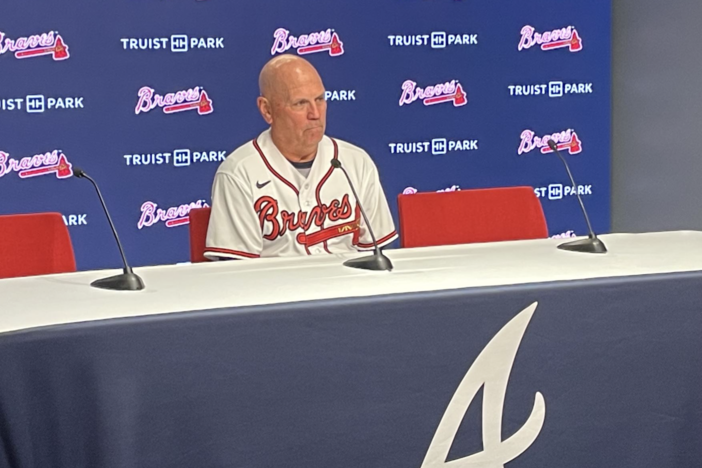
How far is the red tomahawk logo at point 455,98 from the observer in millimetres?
5805

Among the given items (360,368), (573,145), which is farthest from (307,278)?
(573,145)

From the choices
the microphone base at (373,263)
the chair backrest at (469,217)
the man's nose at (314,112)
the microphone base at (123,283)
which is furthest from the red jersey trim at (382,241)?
the microphone base at (123,283)

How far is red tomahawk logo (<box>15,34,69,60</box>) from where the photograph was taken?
503cm

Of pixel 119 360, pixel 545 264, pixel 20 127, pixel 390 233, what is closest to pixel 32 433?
pixel 119 360

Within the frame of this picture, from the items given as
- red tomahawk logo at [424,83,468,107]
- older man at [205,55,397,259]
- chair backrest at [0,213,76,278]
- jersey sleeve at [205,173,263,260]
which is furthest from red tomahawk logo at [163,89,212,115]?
chair backrest at [0,213,76,278]

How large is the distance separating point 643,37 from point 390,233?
3.23 meters

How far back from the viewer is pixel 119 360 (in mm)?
1926

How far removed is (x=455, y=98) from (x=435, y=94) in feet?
0.40

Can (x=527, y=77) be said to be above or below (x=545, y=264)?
above

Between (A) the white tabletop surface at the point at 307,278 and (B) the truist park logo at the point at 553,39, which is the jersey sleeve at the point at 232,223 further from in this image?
(B) the truist park logo at the point at 553,39

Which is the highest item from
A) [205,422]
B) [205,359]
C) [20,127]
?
[20,127]

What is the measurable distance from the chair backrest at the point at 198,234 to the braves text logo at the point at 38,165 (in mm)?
1955

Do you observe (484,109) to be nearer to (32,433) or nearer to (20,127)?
(20,127)

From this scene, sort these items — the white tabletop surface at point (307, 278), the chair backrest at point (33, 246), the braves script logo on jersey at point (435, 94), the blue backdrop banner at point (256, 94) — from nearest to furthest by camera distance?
the white tabletop surface at point (307, 278)
the chair backrest at point (33, 246)
the blue backdrop banner at point (256, 94)
the braves script logo on jersey at point (435, 94)
